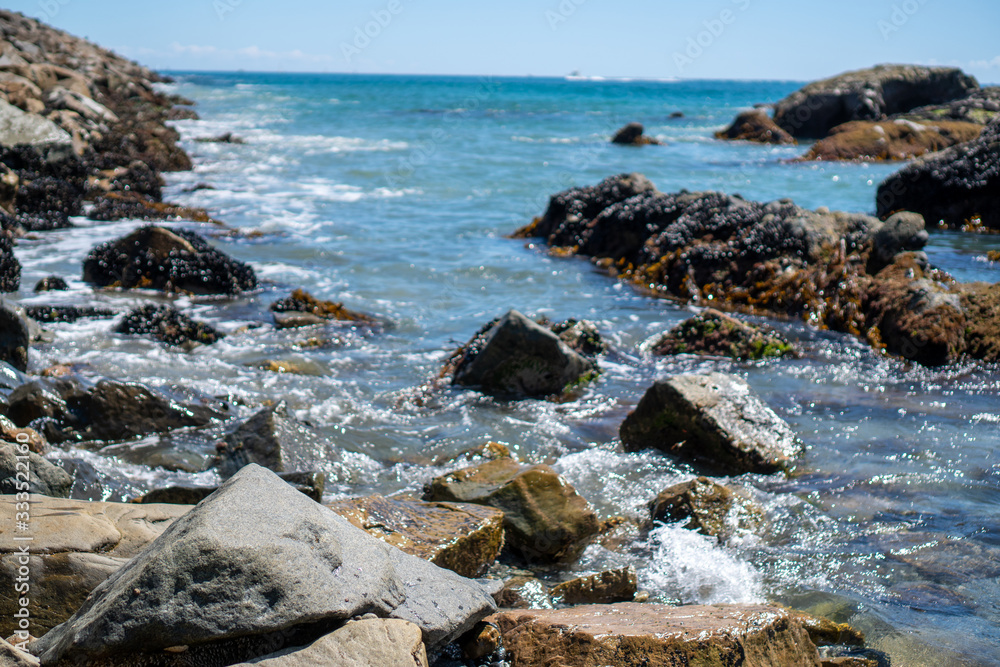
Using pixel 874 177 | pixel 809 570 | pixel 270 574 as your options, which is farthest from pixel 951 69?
pixel 270 574

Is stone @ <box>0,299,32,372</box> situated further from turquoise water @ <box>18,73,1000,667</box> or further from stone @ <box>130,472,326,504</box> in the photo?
stone @ <box>130,472,326,504</box>

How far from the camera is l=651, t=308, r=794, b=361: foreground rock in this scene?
7.84 m

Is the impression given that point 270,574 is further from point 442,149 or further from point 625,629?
point 442,149

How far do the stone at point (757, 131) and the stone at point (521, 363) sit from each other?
3176 cm

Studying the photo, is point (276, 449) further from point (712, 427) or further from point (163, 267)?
point (163, 267)

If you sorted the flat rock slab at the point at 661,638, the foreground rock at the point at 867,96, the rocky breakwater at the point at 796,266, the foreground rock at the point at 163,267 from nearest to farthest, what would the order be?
the flat rock slab at the point at 661,638
the rocky breakwater at the point at 796,266
the foreground rock at the point at 163,267
the foreground rock at the point at 867,96

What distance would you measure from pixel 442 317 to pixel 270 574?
23.9 ft

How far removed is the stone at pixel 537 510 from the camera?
4092 millimetres

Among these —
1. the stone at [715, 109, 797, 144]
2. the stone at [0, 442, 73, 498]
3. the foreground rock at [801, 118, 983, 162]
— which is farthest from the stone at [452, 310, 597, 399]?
the stone at [715, 109, 797, 144]

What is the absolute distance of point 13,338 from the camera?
20.7 ft

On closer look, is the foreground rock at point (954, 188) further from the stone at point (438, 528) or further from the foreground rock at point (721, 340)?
the stone at point (438, 528)

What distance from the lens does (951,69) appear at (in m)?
37.9

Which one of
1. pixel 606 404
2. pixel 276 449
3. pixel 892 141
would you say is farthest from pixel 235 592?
pixel 892 141

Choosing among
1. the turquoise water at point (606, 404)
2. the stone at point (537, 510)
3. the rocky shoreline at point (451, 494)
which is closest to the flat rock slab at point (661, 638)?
the rocky shoreline at point (451, 494)
